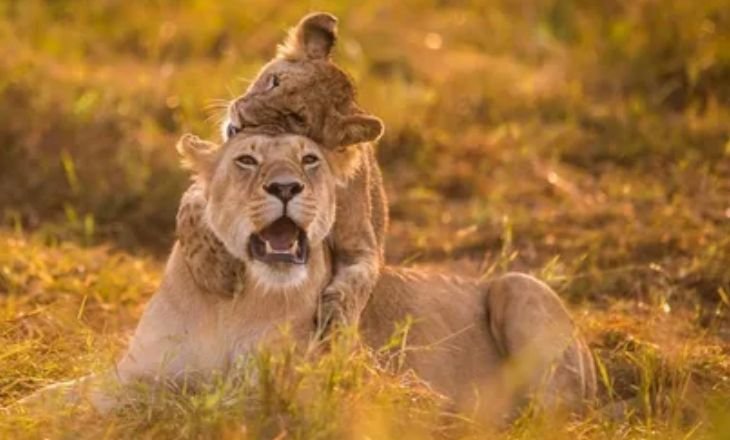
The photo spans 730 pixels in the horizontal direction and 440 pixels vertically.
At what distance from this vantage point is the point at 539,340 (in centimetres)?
617

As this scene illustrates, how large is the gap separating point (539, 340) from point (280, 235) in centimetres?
124

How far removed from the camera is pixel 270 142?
5320 mm

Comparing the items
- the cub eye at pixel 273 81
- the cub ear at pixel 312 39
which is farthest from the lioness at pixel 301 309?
the cub ear at pixel 312 39

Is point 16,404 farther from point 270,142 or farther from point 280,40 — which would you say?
point 280,40

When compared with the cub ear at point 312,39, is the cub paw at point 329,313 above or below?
below

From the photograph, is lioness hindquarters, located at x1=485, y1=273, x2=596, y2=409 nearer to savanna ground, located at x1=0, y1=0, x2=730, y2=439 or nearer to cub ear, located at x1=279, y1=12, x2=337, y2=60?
savanna ground, located at x1=0, y1=0, x2=730, y2=439

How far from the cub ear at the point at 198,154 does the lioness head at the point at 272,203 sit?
1.8 inches

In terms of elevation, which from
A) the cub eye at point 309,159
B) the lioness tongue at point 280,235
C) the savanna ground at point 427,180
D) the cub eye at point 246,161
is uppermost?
the cub eye at point 246,161

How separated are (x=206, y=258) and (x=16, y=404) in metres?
0.63

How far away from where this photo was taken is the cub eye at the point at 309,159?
5320 mm

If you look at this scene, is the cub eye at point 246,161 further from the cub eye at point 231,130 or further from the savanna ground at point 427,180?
the savanna ground at point 427,180

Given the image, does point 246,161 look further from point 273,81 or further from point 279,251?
point 273,81

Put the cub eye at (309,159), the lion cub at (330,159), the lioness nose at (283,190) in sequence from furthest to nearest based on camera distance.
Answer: the lion cub at (330,159) → the cub eye at (309,159) → the lioness nose at (283,190)

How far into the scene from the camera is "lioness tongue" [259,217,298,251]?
5207 mm
